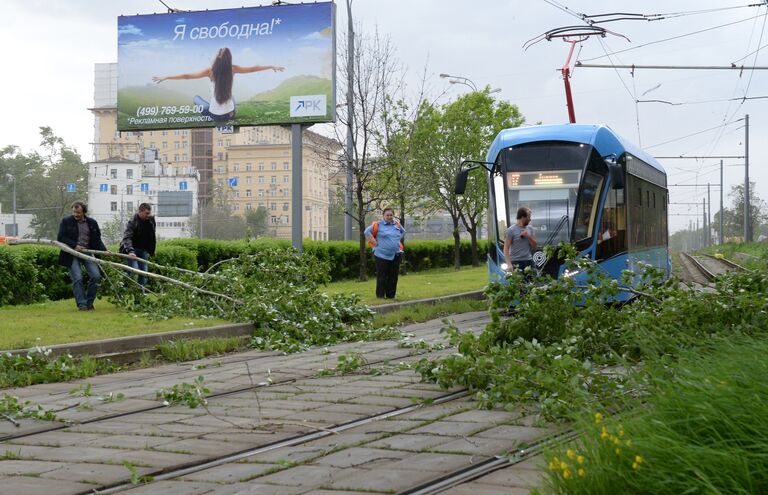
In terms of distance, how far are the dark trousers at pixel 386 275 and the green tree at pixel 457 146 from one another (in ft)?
71.2

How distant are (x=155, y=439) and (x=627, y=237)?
13213mm

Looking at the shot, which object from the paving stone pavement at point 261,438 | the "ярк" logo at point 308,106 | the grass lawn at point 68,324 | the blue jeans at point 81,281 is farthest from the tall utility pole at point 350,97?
the paving stone pavement at point 261,438

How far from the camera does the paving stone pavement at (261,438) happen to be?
5.27m

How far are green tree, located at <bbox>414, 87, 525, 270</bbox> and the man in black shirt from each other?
2509cm

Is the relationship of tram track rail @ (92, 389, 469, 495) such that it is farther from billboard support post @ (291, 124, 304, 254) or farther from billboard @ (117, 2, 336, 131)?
billboard support post @ (291, 124, 304, 254)

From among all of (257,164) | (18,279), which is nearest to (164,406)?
(18,279)

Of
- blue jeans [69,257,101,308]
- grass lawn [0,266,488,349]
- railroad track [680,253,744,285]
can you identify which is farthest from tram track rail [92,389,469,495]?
railroad track [680,253,744,285]

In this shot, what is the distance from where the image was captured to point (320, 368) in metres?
10.2

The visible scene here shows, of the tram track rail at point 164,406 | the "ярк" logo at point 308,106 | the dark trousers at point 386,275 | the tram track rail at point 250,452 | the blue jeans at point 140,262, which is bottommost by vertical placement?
the tram track rail at point 164,406

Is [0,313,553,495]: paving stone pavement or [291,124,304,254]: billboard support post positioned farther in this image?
[291,124,304,254]: billboard support post

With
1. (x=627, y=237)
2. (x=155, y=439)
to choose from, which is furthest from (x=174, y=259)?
(x=155, y=439)

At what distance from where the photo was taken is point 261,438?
21.3ft

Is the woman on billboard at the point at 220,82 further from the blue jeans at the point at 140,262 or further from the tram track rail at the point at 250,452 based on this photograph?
the tram track rail at the point at 250,452

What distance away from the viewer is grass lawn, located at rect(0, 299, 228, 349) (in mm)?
11477
